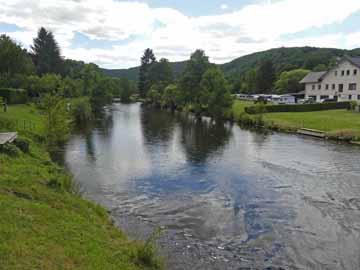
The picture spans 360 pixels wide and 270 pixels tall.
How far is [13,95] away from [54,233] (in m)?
40.7

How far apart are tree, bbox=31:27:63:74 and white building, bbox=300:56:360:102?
195ft

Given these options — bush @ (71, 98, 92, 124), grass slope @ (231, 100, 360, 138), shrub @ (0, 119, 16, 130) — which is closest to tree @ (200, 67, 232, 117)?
grass slope @ (231, 100, 360, 138)

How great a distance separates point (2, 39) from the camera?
50.4 m

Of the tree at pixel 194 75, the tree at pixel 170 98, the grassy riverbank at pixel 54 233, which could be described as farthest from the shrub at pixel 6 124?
the tree at pixel 170 98

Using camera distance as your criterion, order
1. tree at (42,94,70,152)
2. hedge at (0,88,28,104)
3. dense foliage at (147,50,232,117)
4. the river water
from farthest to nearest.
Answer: dense foliage at (147,50,232,117) → hedge at (0,88,28,104) → tree at (42,94,70,152) → the river water

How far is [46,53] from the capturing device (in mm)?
75875

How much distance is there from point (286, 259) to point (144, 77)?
361 ft

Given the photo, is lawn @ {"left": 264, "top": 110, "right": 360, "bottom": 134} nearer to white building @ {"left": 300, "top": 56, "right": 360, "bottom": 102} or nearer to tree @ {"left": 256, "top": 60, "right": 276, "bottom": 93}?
white building @ {"left": 300, "top": 56, "right": 360, "bottom": 102}

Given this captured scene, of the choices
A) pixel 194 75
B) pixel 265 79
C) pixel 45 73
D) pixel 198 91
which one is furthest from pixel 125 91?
pixel 198 91

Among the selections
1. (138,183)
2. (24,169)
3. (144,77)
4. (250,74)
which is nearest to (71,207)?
(24,169)

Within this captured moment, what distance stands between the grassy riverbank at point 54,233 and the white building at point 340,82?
2361 inches

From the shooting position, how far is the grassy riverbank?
705 centimetres

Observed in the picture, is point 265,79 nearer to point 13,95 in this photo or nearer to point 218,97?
point 218,97

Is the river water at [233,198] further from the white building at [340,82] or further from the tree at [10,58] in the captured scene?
the white building at [340,82]
